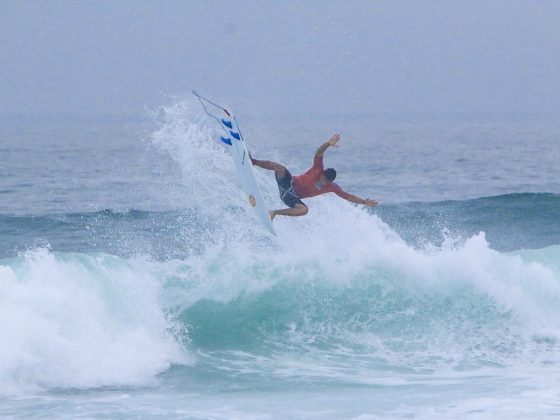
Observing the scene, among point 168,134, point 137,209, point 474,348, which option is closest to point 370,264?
point 474,348

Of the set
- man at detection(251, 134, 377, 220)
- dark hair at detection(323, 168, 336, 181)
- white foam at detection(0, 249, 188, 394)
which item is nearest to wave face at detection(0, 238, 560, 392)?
white foam at detection(0, 249, 188, 394)

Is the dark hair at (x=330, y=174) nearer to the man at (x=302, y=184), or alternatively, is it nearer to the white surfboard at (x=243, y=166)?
the man at (x=302, y=184)

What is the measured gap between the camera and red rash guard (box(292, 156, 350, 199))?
10.5 m

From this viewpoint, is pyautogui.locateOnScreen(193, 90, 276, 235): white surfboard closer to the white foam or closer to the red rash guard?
the red rash guard

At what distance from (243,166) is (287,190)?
670 millimetres

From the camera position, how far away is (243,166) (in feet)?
34.9

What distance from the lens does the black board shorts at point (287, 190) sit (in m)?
10.7

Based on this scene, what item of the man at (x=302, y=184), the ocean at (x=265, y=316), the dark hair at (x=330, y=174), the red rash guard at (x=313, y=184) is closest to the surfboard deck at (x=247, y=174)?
the man at (x=302, y=184)

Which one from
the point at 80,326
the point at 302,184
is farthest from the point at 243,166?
the point at 80,326

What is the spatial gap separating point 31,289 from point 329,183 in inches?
160

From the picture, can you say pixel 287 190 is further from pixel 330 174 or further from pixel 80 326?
pixel 80 326

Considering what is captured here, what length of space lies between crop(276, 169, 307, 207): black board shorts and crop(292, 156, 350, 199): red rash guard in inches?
2.2

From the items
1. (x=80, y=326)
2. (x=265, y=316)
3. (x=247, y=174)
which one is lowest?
(x=80, y=326)

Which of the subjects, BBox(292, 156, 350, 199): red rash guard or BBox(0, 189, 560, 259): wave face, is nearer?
BBox(292, 156, 350, 199): red rash guard
